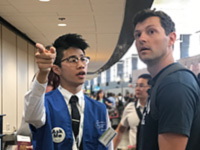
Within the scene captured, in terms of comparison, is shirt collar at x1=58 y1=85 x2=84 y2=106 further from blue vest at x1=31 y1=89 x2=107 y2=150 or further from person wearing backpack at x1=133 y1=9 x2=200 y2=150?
person wearing backpack at x1=133 y1=9 x2=200 y2=150

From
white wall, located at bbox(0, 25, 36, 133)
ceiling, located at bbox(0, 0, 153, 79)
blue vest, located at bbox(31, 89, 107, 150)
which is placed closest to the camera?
blue vest, located at bbox(31, 89, 107, 150)

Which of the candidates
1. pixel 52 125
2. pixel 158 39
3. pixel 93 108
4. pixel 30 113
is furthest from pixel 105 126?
pixel 158 39

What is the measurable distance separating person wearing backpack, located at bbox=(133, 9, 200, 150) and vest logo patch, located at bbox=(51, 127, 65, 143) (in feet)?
1.90

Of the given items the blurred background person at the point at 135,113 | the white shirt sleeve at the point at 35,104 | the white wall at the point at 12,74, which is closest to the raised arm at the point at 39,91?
the white shirt sleeve at the point at 35,104

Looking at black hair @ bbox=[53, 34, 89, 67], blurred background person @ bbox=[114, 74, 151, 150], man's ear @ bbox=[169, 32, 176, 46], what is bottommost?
blurred background person @ bbox=[114, 74, 151, 150]

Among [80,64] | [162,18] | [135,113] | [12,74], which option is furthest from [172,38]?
[12,74]

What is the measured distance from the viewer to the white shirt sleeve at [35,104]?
1.57 metres

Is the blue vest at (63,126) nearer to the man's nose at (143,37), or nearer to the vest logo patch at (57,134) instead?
the vest logo patch at (57,134)

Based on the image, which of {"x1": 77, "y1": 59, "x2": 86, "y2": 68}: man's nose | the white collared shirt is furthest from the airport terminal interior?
the white collared shirt

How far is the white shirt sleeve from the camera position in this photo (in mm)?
1573

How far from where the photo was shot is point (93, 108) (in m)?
2.09

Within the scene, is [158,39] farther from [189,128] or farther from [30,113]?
[30,113]

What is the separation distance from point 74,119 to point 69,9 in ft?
13.7

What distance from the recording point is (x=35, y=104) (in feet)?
5.30
